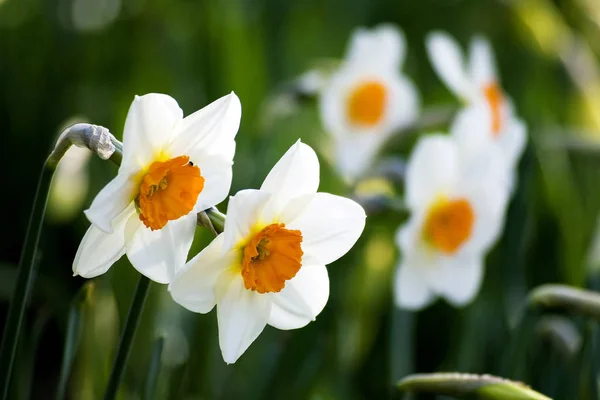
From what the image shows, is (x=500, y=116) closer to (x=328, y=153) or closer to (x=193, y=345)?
(x=328, y=153)

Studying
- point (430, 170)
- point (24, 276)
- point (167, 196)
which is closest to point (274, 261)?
point (167, 196)

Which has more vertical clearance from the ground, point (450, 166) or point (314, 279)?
point (314, 279)

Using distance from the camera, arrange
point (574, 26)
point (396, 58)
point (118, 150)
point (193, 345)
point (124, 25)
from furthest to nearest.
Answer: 1. point (574, 26)
2. point (124, 25)
3. point (396, 58)
4. point (193, 345)
5. point (118, 150)

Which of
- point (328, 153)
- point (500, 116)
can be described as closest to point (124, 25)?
point (328, 153)

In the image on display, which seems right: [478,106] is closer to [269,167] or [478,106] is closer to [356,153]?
[356,153]

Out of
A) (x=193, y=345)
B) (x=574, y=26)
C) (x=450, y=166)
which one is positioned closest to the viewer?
(x=450, y=166)

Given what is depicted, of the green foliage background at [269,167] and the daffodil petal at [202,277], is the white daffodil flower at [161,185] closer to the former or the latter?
the daffodil petal at [202,277]
